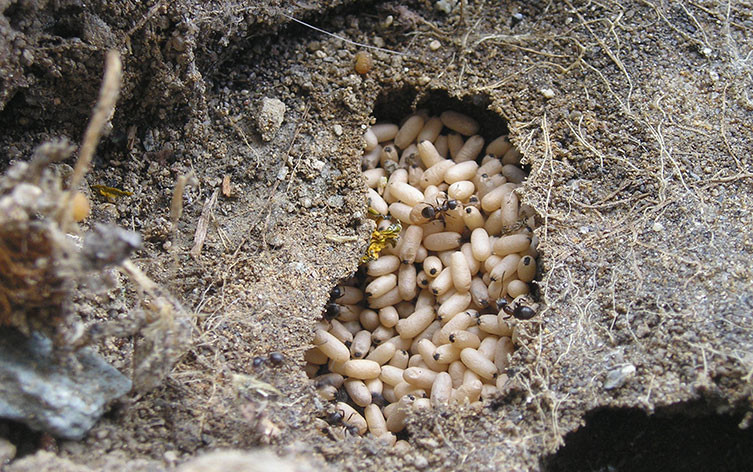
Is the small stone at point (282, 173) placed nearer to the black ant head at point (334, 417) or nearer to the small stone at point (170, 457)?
the black ant head at point (334, 417)

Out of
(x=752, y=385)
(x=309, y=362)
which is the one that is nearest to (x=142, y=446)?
(x=309, y=362)

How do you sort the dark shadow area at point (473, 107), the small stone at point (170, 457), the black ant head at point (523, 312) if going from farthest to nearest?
the dark shadow area at point (473, 107)
the black ant head at point (523, 312)
the small stone at point (170, 457)

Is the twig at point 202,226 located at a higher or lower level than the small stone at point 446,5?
lower

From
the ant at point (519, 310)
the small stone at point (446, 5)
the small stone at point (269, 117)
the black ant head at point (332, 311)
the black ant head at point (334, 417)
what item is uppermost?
the small stone at point (446, 5)

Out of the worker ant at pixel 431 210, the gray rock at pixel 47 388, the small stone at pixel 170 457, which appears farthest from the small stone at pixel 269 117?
the small stone at pixel 170 457

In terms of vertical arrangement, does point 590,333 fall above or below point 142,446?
above

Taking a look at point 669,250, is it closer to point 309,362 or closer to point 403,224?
point 403,224
